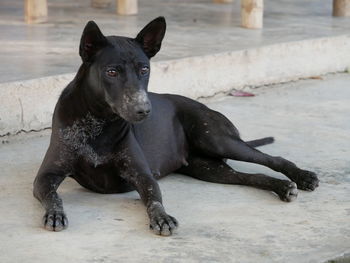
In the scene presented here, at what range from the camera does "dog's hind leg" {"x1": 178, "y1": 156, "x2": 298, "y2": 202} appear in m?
4.72

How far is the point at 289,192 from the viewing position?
4695 mm

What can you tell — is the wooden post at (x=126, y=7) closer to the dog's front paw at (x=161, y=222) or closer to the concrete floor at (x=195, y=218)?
the concrete floor at (x=195, y=218)

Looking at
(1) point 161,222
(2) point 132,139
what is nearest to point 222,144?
(2) point 132,139

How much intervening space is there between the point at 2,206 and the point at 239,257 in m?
1.24

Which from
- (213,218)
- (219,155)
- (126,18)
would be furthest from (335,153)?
(126,18)

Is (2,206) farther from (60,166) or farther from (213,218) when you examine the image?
(213,218)

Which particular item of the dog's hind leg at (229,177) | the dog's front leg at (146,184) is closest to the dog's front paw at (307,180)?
the dog's hind leg at (229,177)

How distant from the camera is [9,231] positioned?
4164 millimetres

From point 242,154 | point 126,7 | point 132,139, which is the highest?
point 126,7

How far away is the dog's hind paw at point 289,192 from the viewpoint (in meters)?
4.70

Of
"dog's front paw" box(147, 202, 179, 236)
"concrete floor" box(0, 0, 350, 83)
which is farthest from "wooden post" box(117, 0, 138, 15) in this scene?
"dog's front paw" box(147, 202, 179, 236)

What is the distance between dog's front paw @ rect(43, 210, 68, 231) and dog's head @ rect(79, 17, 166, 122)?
514 millimetres

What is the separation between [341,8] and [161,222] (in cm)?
569

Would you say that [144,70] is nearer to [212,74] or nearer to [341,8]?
[212,74]
